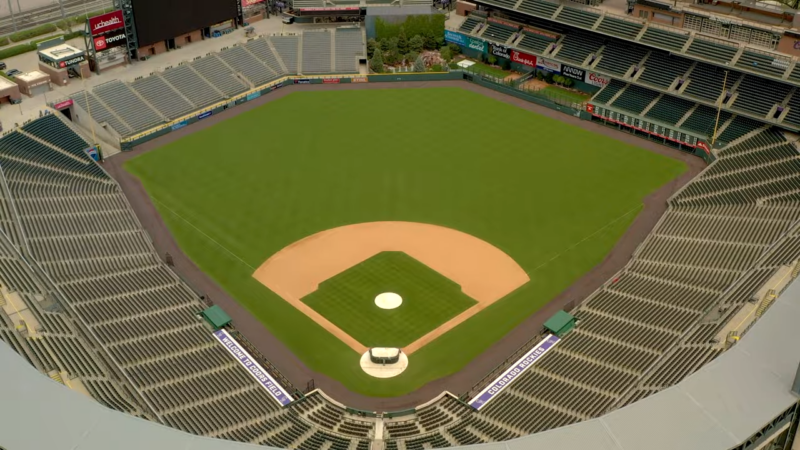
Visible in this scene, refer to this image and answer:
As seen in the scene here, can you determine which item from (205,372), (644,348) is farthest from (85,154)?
(644,348)

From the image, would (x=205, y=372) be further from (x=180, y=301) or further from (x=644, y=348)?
(x=644, y=348)

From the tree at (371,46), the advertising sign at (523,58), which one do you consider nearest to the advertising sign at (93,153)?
the tree at (371,46)

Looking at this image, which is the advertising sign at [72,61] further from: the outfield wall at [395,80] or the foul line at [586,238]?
the foul line at [586,238]

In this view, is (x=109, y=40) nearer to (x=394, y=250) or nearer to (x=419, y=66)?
(x=419, y=66)

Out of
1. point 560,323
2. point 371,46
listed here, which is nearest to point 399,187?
point 560,323

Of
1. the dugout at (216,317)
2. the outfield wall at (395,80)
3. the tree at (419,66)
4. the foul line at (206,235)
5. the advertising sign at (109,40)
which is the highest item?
the advertising sign at (109,40)

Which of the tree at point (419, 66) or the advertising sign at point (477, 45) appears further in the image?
the advertising sign at point (477, 45)
